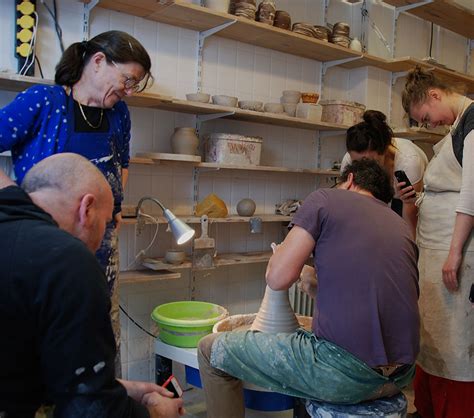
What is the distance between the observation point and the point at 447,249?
216cm

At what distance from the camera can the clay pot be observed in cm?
288

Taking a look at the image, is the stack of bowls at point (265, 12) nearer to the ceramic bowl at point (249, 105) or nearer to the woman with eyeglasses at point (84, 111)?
the ceramic bowl at point (249, 105)

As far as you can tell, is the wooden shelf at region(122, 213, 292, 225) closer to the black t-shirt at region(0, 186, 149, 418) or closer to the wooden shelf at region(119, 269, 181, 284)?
the wooden shelf at region(119, 269, 181, 284)

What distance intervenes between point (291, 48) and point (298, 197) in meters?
0.97

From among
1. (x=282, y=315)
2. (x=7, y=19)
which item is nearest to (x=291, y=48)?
(x=7, y=19)

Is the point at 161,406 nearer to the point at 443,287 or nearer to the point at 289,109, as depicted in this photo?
the point at 443,287

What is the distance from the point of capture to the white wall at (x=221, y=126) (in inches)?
100

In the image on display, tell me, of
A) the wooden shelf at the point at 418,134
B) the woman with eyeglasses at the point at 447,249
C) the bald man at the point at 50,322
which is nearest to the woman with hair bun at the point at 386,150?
the woman with eyeglasses at the point at 447,249

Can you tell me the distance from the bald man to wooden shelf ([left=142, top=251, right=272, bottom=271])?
1.54 m

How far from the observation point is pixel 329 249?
157cm

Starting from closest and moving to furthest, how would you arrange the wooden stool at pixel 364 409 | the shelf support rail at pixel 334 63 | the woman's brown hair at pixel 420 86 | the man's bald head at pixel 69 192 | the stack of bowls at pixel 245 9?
the man's bald head at pixel 69 192
the wooden stool at pixel 364 409
the woman's brown hair at pixel 420 86
the stack of bowls at pixel 245 9
the shelf support rail at pixel 334 63

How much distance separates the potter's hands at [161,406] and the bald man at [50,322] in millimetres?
205

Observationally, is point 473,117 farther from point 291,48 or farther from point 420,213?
point 291,48

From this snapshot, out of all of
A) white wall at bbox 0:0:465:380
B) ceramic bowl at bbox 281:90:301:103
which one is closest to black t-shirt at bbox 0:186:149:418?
white wall at bbox 0:0:465:380
